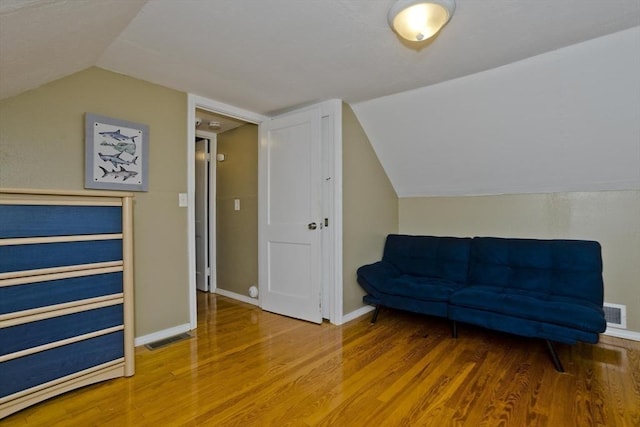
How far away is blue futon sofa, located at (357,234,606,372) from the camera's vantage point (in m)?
2.12

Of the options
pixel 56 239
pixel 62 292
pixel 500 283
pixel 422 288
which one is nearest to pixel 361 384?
pixel 422 288

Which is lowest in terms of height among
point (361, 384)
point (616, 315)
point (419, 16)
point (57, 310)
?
point (361, 384)

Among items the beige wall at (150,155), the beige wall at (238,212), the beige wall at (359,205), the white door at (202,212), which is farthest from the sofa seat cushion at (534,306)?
the white door at (202,212)

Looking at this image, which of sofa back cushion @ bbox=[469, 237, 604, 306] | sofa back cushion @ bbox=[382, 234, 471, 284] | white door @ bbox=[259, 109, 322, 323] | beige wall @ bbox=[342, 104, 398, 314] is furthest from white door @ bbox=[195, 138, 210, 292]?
sofa back cushion @ bbox=[469, 237, 604, 306]

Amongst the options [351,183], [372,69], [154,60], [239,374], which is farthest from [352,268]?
[154,60]

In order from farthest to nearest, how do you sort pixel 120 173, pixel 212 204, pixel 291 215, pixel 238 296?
pixel 212 204 < pixel 238 296 < pixel 291 215 < pixel 120 173

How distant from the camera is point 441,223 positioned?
347 centimetres

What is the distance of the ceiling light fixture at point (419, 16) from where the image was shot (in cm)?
151

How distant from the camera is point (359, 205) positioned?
316 centimetres

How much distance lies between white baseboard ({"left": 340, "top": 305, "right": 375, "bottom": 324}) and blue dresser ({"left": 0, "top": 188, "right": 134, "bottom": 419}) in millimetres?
1709

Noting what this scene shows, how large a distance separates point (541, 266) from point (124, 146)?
11.0 ft

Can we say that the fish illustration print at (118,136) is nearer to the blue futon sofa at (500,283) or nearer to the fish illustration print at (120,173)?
the fish illustration print at (120,173)

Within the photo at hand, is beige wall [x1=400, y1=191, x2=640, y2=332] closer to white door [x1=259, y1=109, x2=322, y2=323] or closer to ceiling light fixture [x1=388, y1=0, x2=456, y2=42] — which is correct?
white door [x1=259, y1=109, x2=322, y2=323]

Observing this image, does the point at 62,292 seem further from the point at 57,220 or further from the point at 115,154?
the point at 115,154
